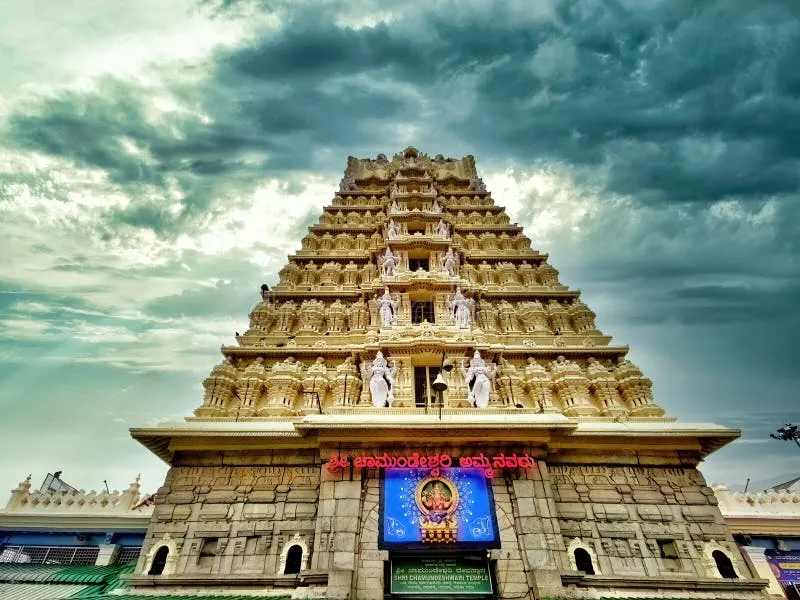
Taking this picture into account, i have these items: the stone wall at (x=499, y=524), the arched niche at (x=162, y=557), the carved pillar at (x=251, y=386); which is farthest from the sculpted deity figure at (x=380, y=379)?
the arched niche at (x=162, y=557)

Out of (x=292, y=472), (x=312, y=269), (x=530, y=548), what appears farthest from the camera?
(x=312, y=269)

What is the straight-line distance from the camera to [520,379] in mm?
16062

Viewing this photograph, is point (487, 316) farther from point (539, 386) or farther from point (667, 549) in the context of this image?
point (667, 549)

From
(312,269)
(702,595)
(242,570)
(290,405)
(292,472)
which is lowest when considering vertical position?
(702,595)

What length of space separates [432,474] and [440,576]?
237 cm

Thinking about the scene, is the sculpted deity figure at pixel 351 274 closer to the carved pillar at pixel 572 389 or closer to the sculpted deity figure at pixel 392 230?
the sculpted deity figure at pixel 392 230

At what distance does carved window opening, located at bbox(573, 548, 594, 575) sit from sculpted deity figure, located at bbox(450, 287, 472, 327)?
837 centimetres

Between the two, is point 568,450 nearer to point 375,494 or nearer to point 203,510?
point 375,494

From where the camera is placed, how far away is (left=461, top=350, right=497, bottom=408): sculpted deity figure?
1469 cm

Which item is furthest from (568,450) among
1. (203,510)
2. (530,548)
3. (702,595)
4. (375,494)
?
(203,510)

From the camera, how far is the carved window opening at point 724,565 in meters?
11.0

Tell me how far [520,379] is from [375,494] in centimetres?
745

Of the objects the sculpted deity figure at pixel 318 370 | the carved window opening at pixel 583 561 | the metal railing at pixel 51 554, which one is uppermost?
the sculpted deity figure at pixel 318 370

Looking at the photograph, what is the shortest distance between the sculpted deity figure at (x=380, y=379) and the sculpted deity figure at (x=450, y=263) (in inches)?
228
